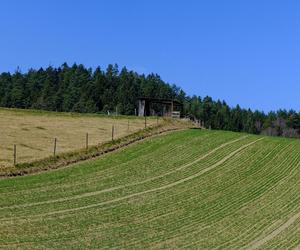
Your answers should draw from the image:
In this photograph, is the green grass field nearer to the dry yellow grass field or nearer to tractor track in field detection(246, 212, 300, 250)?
tractor track in field detection(246, 212, 300, 250)

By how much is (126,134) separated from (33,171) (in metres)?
18.3

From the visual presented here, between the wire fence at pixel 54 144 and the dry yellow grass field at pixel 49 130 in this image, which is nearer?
the wire fence at pixel 54 144

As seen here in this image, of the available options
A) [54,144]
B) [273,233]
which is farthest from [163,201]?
[54,144]

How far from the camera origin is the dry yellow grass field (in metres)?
53.7

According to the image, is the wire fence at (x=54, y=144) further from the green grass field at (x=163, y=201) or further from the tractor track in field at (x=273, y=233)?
the tractor track in field at (x=273, y=233)

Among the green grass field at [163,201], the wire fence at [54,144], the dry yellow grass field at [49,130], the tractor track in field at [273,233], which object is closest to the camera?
the green grass field at [163,201]

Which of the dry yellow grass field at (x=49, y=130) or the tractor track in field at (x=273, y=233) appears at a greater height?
the dry yellow grass field at (x=49, y=130)

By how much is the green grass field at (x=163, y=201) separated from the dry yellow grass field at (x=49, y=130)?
4829 mm

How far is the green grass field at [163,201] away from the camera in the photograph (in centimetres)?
3297

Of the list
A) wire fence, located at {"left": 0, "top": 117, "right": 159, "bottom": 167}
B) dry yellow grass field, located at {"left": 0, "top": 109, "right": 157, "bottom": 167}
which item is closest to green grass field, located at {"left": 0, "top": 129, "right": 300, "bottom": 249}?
wire fence, located at {"left": 0, "top": 117, "right": 159, "bottom": 167}

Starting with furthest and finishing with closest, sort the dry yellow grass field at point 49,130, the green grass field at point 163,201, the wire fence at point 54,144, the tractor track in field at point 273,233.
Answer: the dry yellow grass field at point 49,130
the wire fence at point 54,144
the tractor track in field at point 273,233
the green grass field at point 163,201

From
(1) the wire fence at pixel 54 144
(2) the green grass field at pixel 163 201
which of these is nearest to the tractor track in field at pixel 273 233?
(2) the green grass field at pixel 163 201

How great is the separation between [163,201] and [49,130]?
29135 mm

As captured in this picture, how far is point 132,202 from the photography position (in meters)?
40.8
